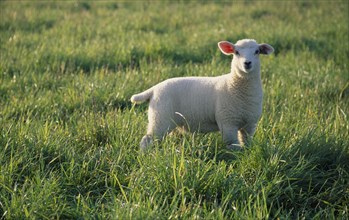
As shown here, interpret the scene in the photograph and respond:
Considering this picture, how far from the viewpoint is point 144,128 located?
3865mm

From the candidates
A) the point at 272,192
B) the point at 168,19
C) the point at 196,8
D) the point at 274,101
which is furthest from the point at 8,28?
the point at 272,192

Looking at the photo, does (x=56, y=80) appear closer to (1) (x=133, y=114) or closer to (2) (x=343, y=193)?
(1) (x=133, y=114)

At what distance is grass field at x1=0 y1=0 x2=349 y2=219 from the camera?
2.80m

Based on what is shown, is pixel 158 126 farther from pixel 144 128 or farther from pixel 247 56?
pixel 247 56

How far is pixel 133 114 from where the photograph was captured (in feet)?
13.7

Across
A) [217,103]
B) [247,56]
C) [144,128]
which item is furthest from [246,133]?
[144,128]

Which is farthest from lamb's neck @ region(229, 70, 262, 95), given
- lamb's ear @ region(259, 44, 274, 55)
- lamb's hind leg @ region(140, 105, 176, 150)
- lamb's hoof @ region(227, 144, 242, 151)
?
lamb's hind leg @ region(140, 105, 176, 150)

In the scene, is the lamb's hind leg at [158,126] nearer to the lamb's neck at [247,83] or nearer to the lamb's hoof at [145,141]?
the lamb's hoof at [145,141]

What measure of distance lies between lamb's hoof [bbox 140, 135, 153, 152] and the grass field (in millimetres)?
69

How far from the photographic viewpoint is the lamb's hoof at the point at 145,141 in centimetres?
343

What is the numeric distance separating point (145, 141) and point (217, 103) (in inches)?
24.9

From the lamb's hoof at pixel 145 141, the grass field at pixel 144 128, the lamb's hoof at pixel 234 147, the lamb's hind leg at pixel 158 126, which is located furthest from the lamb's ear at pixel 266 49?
the lamb's hoof at pixel 145 141

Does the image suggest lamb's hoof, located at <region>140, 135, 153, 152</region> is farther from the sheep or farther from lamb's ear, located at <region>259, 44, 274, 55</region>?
lamb's ear, located at <region>259, 44, 274, 55</region>

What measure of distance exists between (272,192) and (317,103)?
2.01 meters
